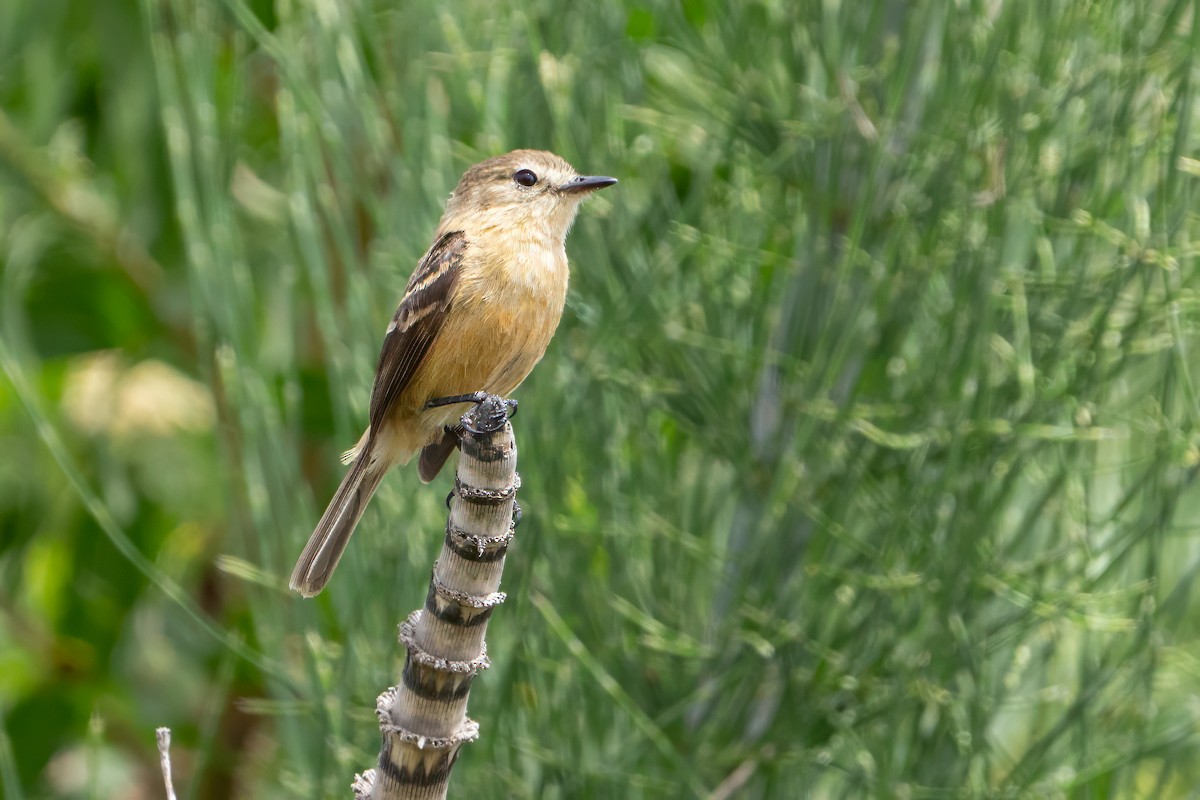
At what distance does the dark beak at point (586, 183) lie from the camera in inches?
127

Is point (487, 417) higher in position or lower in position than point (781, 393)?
higher

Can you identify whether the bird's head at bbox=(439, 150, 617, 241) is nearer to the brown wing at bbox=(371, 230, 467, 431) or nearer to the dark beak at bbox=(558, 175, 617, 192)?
the dark beak at bbox=(558, 175, 617, 192)

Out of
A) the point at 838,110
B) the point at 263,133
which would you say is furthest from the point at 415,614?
the point at 263,133

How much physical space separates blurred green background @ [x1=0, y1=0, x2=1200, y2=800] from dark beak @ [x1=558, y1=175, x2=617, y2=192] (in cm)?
8

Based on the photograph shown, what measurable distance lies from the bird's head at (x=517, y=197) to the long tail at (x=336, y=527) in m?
0.62

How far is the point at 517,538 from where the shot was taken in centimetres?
323

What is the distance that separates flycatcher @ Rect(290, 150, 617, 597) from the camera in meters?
3.32

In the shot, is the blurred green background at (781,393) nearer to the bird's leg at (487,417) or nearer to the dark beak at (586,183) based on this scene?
the dark beak at (586,183)

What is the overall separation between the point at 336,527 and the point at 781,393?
1.01 m

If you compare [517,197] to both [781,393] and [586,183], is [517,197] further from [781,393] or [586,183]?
[781,393]

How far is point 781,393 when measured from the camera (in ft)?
10.6

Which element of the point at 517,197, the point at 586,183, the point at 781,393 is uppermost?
the point at 586,183

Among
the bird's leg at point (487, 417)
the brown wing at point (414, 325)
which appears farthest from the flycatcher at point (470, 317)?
the bird's leg at point (487, 417)

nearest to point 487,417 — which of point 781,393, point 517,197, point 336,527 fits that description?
point 336,527
